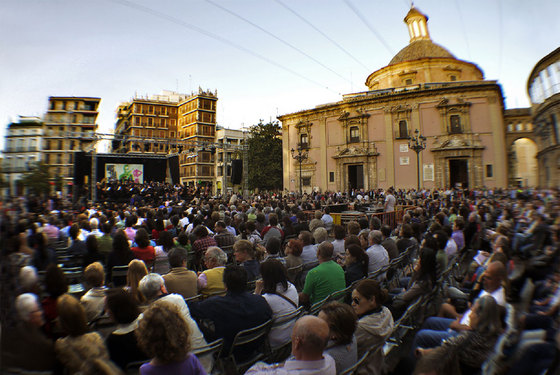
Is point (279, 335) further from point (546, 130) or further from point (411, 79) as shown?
point (411, 79)

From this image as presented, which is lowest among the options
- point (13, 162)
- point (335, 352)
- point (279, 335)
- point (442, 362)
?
point (279, 335)

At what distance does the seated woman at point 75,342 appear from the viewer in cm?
192

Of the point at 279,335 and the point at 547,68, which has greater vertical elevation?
the point at 547,68

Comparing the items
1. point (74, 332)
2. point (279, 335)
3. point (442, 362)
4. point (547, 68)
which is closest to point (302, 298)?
point (279, 335)

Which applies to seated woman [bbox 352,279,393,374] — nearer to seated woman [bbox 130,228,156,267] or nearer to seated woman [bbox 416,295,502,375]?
seated woman [bbox 416,295,502,375]

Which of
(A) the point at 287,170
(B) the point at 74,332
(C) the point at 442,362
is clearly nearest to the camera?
(C) the point at 442,362

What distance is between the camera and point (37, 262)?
15.7 feet

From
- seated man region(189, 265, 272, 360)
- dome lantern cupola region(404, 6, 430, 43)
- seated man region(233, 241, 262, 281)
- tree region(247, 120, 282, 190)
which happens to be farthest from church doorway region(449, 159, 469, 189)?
seated man region(189, 265, 272, 360)

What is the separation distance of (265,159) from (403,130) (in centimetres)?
1791

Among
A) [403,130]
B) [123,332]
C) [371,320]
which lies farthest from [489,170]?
[123,332]

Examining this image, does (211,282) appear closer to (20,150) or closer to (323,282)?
(323,282)

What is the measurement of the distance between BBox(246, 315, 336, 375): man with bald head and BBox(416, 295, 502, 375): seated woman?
81 cm

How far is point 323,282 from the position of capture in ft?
12.4

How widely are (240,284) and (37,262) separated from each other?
3929 mm
